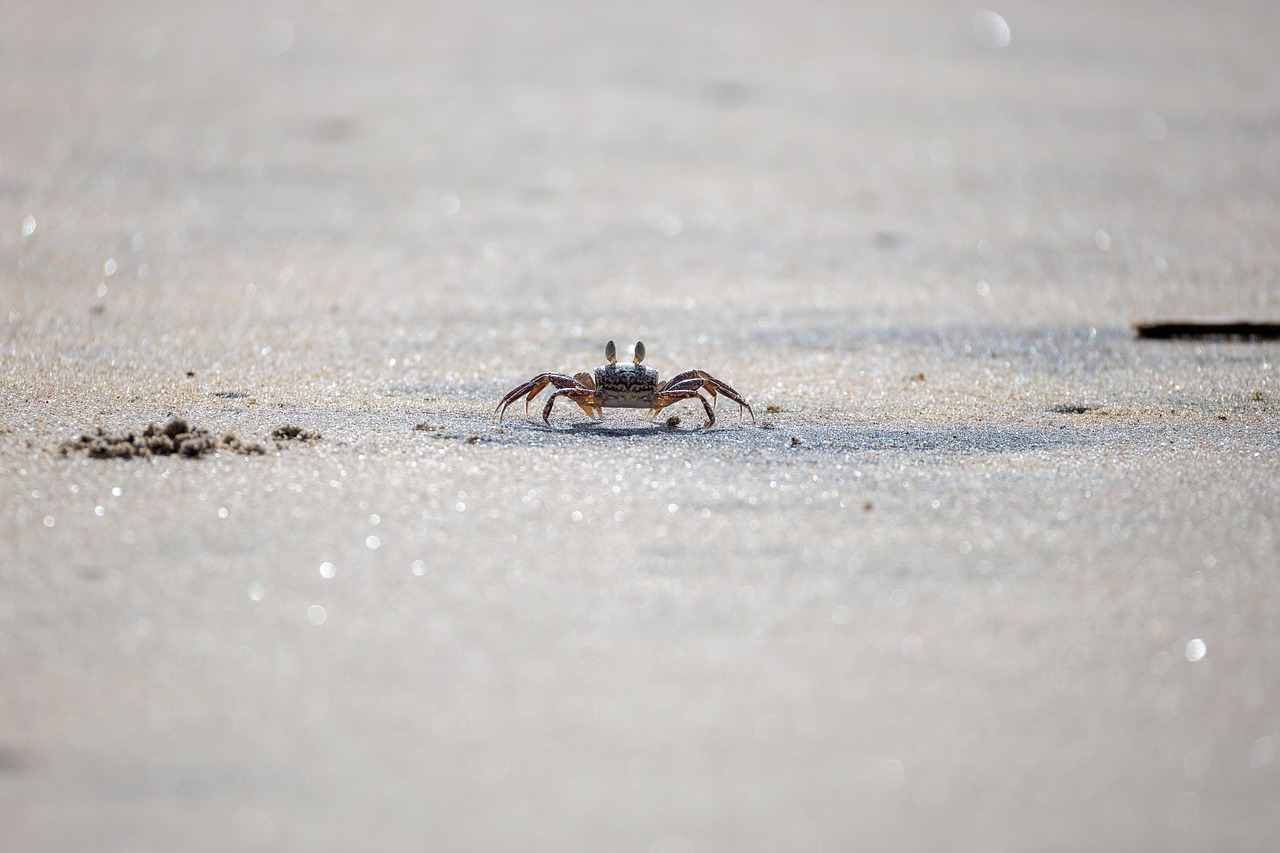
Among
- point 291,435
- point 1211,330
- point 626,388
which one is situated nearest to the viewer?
point 291,435

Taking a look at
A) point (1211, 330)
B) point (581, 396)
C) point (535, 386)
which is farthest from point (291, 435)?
point (1211, 330)

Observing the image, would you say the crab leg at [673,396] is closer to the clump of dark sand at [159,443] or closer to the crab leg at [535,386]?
the crab leg at [535,386]

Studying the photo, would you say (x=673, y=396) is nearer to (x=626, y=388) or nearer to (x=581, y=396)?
Answer: (x=626, y=388)

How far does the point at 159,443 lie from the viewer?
11.1 ft

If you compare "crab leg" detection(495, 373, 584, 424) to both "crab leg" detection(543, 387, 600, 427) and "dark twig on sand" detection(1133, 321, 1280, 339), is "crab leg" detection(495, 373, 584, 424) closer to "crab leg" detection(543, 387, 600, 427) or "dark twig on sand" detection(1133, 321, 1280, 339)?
"crab leg" detection(543, 387, 600, 427)

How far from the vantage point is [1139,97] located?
7402mm

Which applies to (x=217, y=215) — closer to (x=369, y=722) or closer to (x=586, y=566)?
(x=586, y=566)

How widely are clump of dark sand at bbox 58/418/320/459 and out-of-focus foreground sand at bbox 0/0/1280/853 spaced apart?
83 mm

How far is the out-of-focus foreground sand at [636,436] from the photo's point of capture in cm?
203

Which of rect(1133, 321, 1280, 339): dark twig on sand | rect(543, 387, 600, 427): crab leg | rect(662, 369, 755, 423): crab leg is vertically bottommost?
rect(543, 387, 600, 427): crab leg

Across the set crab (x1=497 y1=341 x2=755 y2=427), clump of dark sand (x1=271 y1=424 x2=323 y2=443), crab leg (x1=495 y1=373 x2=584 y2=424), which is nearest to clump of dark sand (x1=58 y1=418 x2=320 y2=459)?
clump of dark sand (x1=271 y1=424 x2=323 y2=443)

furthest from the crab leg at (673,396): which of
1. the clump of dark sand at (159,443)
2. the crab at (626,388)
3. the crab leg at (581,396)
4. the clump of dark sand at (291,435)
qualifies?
the clump of dark sand at (159,443)

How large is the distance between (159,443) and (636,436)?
1375 mm

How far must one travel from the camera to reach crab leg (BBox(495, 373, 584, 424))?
4.09 metres
